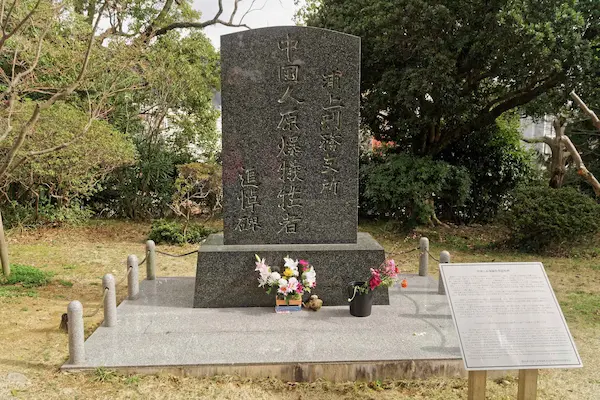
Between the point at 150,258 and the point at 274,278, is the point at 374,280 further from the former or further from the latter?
the point at 150,258

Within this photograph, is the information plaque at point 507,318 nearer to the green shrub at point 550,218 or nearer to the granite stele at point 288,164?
the granite stele at point 288,164

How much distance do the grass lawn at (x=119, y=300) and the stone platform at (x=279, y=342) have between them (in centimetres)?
10

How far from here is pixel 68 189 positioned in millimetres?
10508

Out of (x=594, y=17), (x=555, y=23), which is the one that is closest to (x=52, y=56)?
(x=555, y=23)

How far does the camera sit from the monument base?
5.22m

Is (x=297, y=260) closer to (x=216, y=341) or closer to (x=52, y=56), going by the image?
(x=216, y=341)

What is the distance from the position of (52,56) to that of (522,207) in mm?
9621

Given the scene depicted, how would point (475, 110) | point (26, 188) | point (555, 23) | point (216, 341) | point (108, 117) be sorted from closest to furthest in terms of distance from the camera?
point (216, 341) → point (555, 23) → point (26, 188) → point (475, 110) → point (108, 117)

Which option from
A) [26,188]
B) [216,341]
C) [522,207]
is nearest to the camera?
[216,341]

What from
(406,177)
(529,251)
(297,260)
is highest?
(406,177)

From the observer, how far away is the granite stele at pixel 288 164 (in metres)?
5.25

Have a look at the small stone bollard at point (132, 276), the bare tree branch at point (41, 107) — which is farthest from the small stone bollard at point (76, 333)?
the bare tree branch at point (41, 107)

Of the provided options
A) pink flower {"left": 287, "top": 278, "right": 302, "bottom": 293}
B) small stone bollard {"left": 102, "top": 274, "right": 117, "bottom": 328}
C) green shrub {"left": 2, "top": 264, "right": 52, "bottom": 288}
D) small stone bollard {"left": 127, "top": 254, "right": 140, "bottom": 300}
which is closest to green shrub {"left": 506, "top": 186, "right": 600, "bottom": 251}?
pink flower {"left": 287, "top": 278, "right": 302, "bottom": 293}

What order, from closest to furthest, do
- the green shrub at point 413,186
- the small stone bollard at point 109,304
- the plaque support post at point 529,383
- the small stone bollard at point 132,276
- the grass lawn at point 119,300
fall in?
the plaque support post at point 529,383 < the grass lawn at point 119,300 < the small stone bollard at point 109,304 < the small stone bollard at point 132,276 < the green shrub at point 413,186
